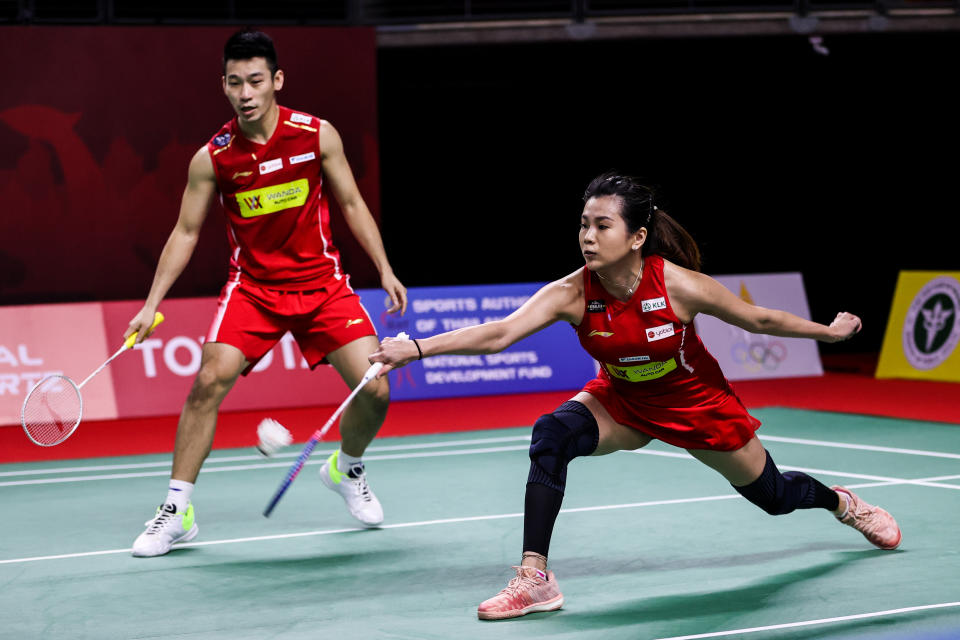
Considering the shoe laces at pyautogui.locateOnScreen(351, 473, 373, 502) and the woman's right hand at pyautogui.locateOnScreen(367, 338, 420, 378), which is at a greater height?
the woman's right hand at pyautogui.locateOnScreen(367, 338, 420, 378)

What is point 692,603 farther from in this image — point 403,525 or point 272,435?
point 403,525

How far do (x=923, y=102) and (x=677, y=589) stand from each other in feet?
36.2

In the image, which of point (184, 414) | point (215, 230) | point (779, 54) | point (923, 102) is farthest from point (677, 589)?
point (923, 102)

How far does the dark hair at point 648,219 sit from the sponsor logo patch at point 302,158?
1.37m

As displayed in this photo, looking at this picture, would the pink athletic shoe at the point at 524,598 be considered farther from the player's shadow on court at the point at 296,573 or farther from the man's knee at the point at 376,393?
the man's knee at the point at 376,393

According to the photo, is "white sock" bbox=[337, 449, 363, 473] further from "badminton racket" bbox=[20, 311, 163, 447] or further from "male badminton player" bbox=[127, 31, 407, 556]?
"badminton racket" bbox=[20, 311, 163, 447]

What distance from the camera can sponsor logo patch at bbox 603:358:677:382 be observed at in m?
4.41

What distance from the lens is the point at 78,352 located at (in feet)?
32.8

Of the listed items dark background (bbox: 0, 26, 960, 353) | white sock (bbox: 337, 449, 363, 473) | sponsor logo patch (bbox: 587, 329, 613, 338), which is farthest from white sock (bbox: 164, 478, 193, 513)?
dark background (bbox: 0, 26, 960, 353)

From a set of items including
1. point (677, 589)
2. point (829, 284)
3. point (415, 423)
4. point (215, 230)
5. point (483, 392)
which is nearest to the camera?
point (677, 589)

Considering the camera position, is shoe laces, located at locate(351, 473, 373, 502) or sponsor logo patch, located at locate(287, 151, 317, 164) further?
shoe laces, located at locate(351, 473, 373, 502)

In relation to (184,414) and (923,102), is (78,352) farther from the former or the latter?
(923,102)

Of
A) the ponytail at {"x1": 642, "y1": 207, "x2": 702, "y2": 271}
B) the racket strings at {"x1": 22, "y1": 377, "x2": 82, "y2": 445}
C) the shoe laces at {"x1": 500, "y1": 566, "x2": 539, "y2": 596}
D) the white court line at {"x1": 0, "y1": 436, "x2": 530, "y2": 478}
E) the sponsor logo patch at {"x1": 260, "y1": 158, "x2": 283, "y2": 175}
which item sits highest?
the sponsor logo patch at {"x1": 260, "y1": 158, "x2": 283, "y2": 175}

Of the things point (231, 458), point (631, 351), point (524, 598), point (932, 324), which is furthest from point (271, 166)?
point (932, 324)
